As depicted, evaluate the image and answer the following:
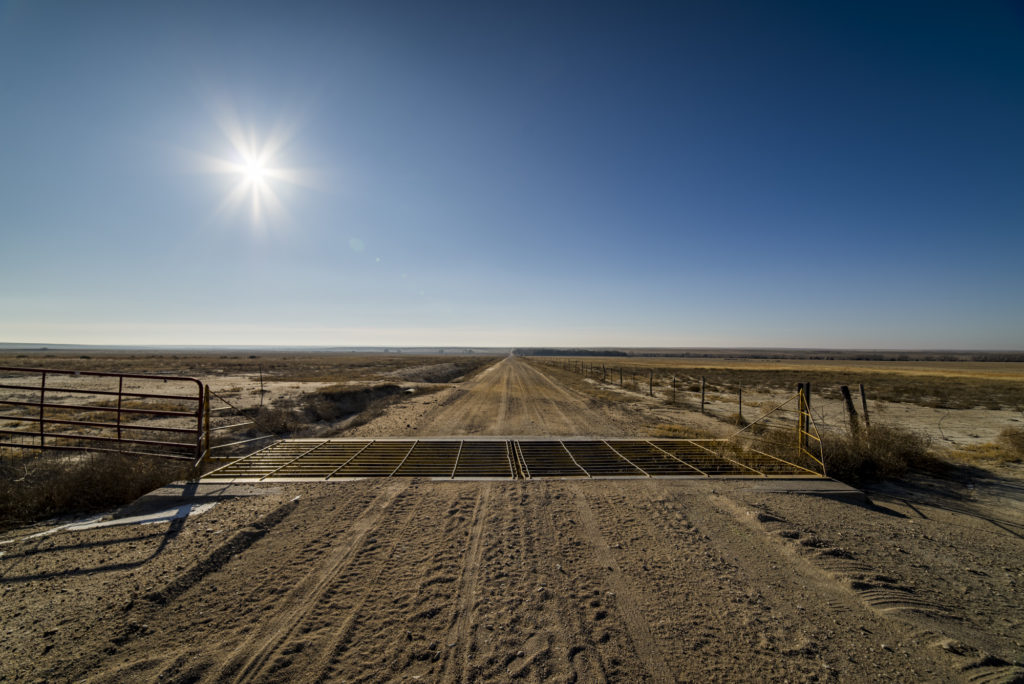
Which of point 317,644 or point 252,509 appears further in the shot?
point 252,509

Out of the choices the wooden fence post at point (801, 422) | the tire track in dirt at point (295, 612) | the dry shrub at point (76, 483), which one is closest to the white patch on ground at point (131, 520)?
the dry shrub at point (76, 483)

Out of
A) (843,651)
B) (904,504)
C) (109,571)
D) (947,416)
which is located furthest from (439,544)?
(947,416)

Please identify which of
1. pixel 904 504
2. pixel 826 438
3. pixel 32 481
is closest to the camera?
pixel 32 481

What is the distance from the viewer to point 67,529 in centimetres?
488

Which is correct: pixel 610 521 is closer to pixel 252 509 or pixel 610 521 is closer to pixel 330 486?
pixel 330 486

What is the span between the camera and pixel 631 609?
351 cm

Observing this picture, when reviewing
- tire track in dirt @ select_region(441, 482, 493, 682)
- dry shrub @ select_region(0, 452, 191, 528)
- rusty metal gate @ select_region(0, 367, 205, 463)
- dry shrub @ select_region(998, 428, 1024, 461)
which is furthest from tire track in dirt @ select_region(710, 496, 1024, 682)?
dry shrub @ select_region(0, 452, 191, 528)

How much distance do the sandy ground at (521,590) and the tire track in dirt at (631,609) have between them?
0.02 meters

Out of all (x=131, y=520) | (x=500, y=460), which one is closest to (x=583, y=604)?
(x=500, y=460)

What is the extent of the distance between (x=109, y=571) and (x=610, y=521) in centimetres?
596

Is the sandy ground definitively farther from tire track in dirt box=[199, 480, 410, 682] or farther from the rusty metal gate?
the rusty metal gate

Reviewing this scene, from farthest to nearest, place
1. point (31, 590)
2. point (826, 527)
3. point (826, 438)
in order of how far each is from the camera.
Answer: point (826, 438)
point (826, 527)
point (31, 590)

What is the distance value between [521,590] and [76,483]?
23.5 ft

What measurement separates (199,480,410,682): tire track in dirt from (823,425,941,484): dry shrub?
8.75 m
